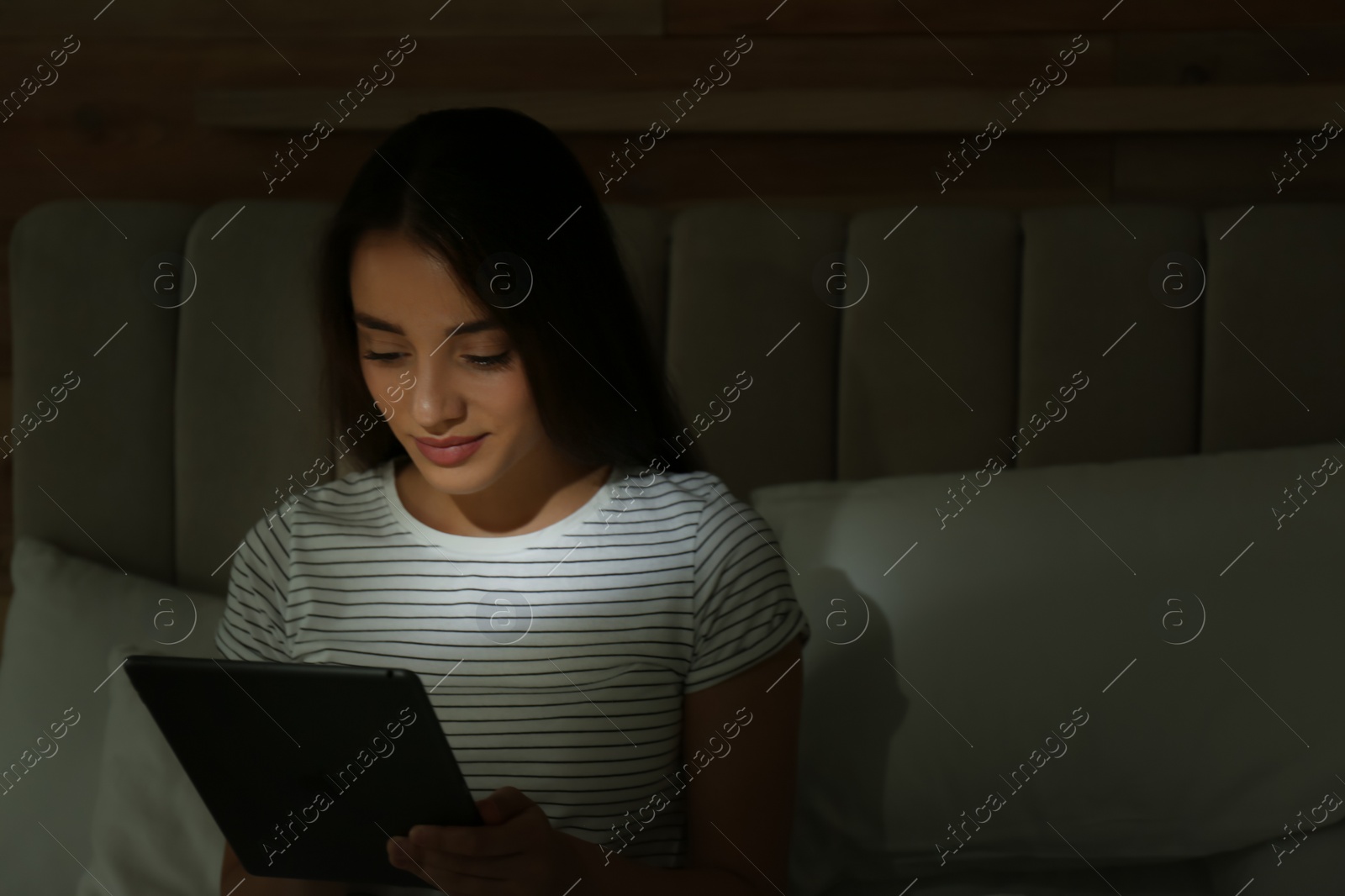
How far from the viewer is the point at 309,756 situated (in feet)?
2.48

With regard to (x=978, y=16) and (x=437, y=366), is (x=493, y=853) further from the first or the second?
(x=978, y=16)

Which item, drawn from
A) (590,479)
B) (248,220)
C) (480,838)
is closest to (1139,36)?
(590,479)

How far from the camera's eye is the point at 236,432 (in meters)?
1.30

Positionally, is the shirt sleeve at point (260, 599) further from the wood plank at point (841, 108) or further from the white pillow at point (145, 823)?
the wood plank at point (841, 108)

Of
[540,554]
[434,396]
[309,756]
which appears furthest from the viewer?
[540,554]

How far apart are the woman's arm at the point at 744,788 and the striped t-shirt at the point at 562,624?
2 cm

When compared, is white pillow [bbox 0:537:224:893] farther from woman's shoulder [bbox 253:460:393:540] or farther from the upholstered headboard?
woman's shoulder [bbox 253:460:393:540]

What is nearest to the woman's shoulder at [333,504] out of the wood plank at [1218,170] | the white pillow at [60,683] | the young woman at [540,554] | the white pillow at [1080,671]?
the young woman at [540,554]

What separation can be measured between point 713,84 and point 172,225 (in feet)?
2.25

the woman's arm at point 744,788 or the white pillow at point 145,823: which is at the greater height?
the white pillow at point 145,823

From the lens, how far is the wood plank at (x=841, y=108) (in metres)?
1.32

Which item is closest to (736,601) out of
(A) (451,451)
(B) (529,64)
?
(A) (451,451)

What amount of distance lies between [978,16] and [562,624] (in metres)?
0.93

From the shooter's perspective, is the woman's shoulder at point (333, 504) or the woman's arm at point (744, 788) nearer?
the woman's arm at point (744, 788)
